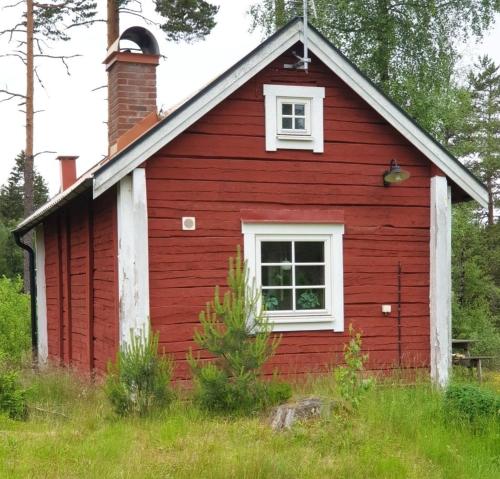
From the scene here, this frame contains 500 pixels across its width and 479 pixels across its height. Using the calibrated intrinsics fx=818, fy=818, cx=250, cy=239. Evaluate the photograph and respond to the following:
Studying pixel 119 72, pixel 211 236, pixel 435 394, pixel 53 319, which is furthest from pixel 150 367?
pixel 53 319

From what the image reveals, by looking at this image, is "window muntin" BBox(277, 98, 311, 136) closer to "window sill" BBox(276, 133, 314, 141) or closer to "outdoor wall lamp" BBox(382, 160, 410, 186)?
"window sill" BBox(276, 133, 314, 141)

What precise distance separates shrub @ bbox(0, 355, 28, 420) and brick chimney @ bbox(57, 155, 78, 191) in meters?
7.07

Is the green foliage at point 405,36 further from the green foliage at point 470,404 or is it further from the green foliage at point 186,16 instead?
the green foliage at point 470,404

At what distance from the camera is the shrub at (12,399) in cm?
902

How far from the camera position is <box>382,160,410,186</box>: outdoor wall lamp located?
10.7 metres

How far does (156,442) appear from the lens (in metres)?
7.70

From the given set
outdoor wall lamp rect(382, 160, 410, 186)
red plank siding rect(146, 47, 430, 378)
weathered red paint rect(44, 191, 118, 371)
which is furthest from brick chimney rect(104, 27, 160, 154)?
outdoor wall lamp rect(382, 160, 410, 186)

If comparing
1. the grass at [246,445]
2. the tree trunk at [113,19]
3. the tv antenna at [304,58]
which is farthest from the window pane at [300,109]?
the tree trunk at [113,19]

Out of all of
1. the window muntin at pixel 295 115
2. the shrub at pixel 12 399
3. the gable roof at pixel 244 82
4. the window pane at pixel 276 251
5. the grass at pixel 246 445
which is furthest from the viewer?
the window muntin at pixel 295 115

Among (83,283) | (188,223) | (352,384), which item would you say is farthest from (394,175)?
(83,283)

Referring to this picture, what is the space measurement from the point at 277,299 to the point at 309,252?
77cm

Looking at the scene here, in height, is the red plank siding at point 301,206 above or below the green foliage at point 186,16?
below

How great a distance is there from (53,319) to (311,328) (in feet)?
19.6

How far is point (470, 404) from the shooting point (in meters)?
8.42
